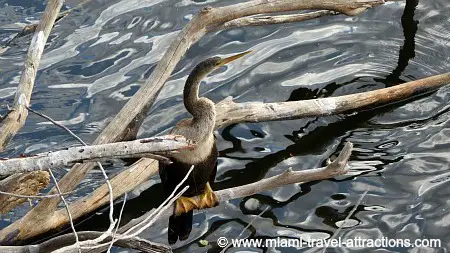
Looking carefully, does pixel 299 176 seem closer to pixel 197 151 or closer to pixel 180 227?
pixel 197 151

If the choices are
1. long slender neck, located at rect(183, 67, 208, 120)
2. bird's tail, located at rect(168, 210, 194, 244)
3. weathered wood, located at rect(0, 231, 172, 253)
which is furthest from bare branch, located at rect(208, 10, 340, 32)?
weathered wood, located at rect(0, 231, 172, 253)

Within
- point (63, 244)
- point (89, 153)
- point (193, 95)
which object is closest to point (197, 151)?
point (193, 95)

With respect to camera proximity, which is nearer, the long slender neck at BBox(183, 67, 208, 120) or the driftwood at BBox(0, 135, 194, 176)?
the driftwood at BBox(0, 135, 194, 176)

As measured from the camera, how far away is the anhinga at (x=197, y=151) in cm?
537

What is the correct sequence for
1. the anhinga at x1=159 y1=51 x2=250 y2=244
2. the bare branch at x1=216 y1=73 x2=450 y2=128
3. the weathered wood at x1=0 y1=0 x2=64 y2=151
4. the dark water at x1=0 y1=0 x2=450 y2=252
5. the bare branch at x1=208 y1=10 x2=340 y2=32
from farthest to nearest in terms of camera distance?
the bare branch at x1=208 y1=10 x2=340 y2=32 → the bare branch at x1=216 y1=73 x2=450 y2=128 → the dark water at x1=0 y1=0 x2=450 y2=252 → the weathered wood at x1=0 y1=0 x2=64 y2=151 → the anhinga at x1=159 y1=51 x2=250 y2=244

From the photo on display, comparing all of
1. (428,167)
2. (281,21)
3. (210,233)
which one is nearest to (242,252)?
(210,233)

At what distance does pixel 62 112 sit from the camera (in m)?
7.34

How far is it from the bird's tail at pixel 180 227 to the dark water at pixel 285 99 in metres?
0.06

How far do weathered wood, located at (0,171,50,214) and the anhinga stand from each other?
0.80 m

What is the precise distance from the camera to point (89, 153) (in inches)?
161

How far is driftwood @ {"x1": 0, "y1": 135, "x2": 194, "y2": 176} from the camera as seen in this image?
159 inches

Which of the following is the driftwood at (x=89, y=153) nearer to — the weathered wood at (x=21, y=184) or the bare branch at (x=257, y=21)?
the weathered wood at (x=21, y=184)
